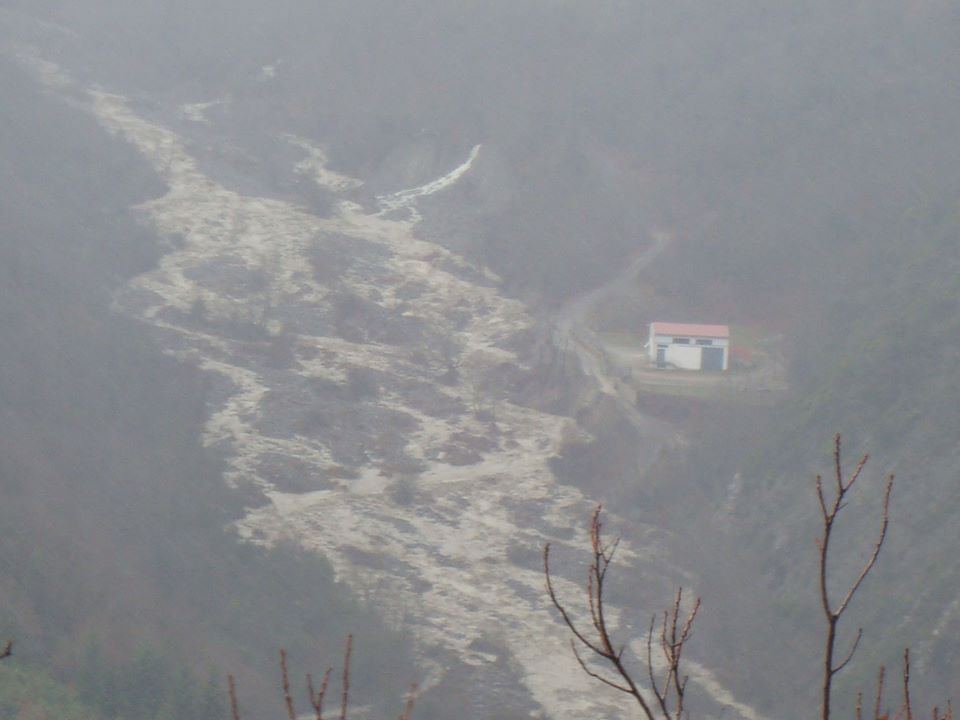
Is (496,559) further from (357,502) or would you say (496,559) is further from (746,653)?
(746,653)

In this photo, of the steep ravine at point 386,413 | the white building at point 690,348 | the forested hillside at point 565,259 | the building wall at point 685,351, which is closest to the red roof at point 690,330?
the white building at point 690,348

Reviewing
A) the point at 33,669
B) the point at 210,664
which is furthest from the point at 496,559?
the point at 33,669

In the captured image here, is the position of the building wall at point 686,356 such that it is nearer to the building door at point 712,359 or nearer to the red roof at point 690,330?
the building door at point 712,359

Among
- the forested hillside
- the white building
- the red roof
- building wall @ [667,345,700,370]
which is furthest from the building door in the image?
the forested hillside

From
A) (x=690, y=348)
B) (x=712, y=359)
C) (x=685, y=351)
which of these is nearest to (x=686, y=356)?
(x=685, y=351)

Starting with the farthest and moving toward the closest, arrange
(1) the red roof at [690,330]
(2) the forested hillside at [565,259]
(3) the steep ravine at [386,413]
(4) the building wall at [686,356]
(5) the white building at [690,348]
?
(1) the red roof at [690,330] → (5) the white building at [690,348] → (4) the building wall at [686,356] → (3) the steep ravine at [386,413] → (2) the forested hillside at [565,259]
